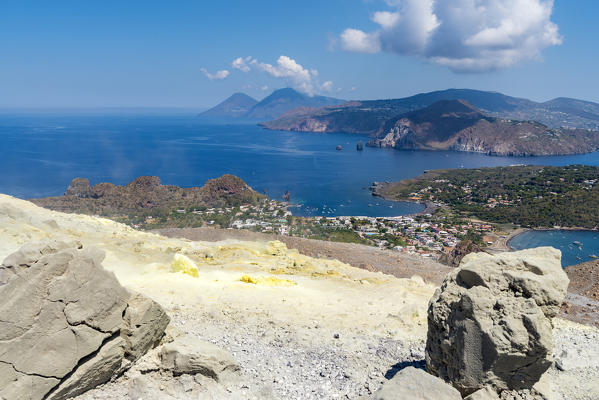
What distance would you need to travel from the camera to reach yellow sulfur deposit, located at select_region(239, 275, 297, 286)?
46.5 feet

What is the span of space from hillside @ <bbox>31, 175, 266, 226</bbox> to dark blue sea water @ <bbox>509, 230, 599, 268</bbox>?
142 feet

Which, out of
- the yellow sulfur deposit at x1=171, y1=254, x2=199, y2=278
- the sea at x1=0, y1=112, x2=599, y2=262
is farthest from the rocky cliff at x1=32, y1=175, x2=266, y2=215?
the yellow sulfur deposit at x1=171, y1=254, x2=199, y2=278

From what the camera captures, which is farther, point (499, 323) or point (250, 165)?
point (250, 165)

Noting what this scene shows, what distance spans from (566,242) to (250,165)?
91.1 m

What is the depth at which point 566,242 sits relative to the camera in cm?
6284

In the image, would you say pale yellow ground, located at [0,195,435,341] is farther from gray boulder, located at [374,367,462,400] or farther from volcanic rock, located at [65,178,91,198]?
volcanic rock, located at [65,178,91,198]

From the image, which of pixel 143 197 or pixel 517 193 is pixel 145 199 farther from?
pixel 517 193

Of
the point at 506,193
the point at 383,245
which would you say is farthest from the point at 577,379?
the point at 506,193

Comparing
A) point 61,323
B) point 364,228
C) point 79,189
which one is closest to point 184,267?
point 61,323

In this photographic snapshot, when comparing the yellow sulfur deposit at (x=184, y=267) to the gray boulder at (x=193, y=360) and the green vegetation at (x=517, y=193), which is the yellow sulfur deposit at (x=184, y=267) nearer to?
the gray boulder at (x=193, y=360)

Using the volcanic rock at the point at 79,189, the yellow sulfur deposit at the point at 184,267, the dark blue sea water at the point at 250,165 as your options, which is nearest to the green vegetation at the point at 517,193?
the dark blue sea water at the point at 250,165

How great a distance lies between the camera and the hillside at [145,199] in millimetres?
50406

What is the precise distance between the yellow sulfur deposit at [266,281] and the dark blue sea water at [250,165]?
60055mm

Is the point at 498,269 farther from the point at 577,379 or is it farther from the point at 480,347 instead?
the point at 577,379
